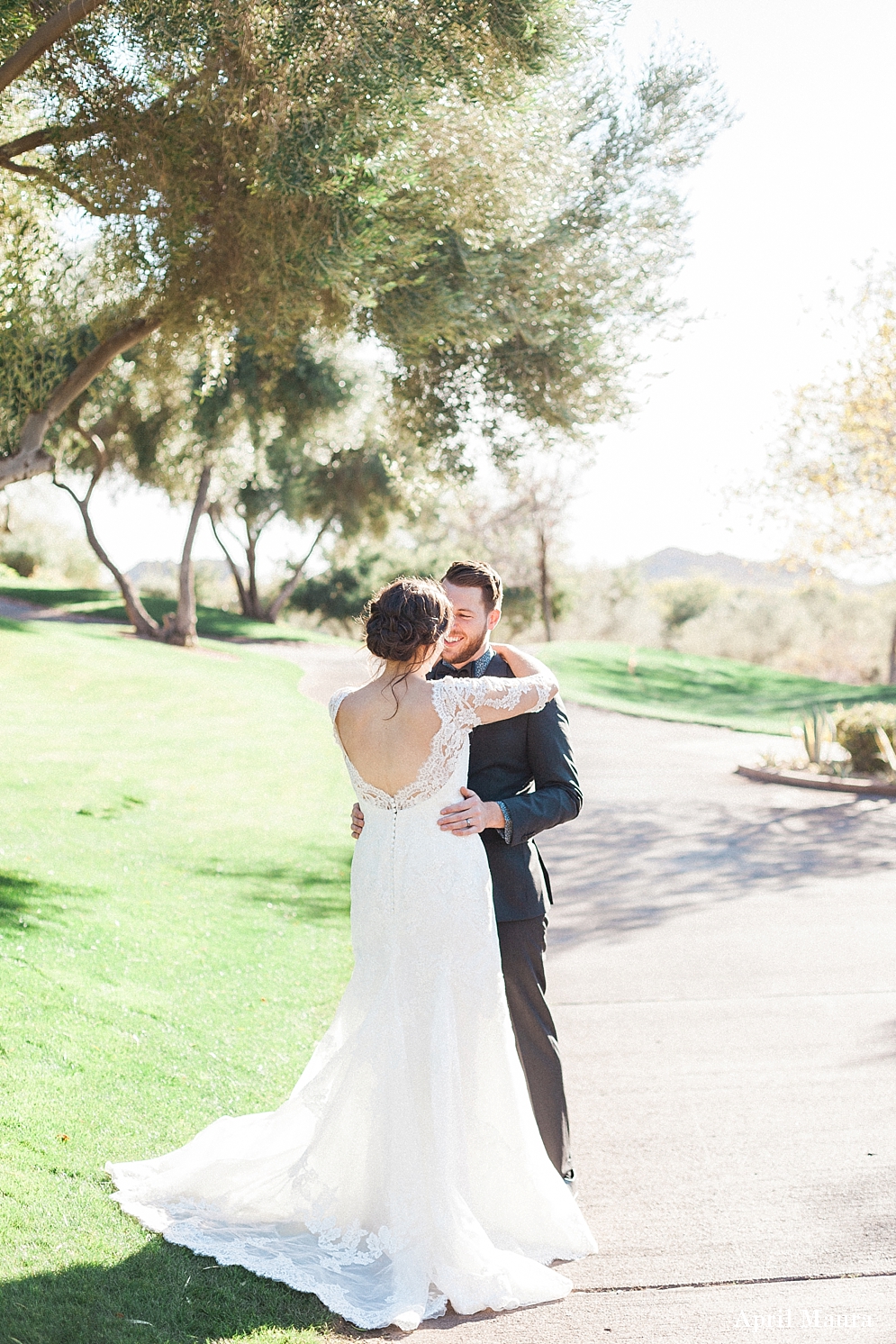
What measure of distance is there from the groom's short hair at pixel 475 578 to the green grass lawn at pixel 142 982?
232 centimetres

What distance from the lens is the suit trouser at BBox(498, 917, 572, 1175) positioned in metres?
3.84

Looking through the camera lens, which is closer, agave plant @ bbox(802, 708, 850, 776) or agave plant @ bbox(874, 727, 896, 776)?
agave plant @ bbox(874, 727, 896, 776)

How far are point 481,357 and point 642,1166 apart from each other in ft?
24.8

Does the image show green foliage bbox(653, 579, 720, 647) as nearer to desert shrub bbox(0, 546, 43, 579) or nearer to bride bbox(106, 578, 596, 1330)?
desert shrub bbox(0, 546, 43, 579)

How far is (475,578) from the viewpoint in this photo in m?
3.84

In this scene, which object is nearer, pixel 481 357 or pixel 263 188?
pixel 263 188

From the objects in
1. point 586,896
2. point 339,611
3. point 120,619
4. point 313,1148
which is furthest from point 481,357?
point 339,611

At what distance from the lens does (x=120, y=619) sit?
A: 32.2m

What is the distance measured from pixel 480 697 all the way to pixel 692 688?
29719 mm

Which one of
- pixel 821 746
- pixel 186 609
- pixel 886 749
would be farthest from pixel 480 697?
pixel 186 609

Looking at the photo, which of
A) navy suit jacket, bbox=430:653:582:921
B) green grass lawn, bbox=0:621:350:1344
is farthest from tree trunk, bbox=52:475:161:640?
navy suit jacket, bbox=430:653:582:921

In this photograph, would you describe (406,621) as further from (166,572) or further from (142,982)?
(166,572)

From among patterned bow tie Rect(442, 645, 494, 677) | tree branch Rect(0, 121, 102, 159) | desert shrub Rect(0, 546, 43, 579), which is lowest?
patterned bow tie Rect(442, 645, 494, 677)

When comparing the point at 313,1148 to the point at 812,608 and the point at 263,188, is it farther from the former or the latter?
the point at 812,608
